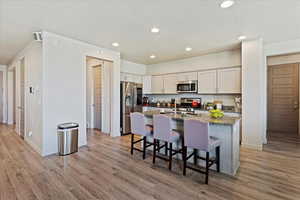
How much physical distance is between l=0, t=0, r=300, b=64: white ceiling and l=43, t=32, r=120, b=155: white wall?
0.93ft

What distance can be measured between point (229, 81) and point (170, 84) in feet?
6.98

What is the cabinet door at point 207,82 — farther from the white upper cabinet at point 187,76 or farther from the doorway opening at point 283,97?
the doorway opening at point 283,97

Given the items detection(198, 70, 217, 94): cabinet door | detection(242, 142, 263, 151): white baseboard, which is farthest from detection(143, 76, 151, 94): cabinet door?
detection(242, 142, 263, 151): white baseboard

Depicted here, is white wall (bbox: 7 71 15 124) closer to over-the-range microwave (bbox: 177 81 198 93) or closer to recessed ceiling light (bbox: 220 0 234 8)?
over-the-range microwave (bbox: 177 81 198 93)

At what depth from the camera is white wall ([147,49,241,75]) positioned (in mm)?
4754

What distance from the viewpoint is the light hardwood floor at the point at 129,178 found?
2.12m

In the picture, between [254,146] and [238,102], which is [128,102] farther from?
[254,146]

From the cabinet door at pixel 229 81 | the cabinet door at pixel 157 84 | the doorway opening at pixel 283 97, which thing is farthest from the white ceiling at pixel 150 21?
the cabinet door at pixel 157 84

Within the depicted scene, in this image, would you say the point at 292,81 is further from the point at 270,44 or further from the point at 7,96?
the point at 7,96

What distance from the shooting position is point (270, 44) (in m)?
4.18

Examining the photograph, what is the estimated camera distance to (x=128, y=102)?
550cm

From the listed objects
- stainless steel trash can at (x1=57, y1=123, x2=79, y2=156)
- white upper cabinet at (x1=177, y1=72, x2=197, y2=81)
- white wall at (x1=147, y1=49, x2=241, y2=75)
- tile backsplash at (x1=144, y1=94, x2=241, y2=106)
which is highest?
white wall at (x1=147, y1=49, x2=241, y2=75)

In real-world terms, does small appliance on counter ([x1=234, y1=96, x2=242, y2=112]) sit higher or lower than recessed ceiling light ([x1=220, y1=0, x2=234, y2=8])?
lower

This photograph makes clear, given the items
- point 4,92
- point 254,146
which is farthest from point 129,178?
point 4,92
